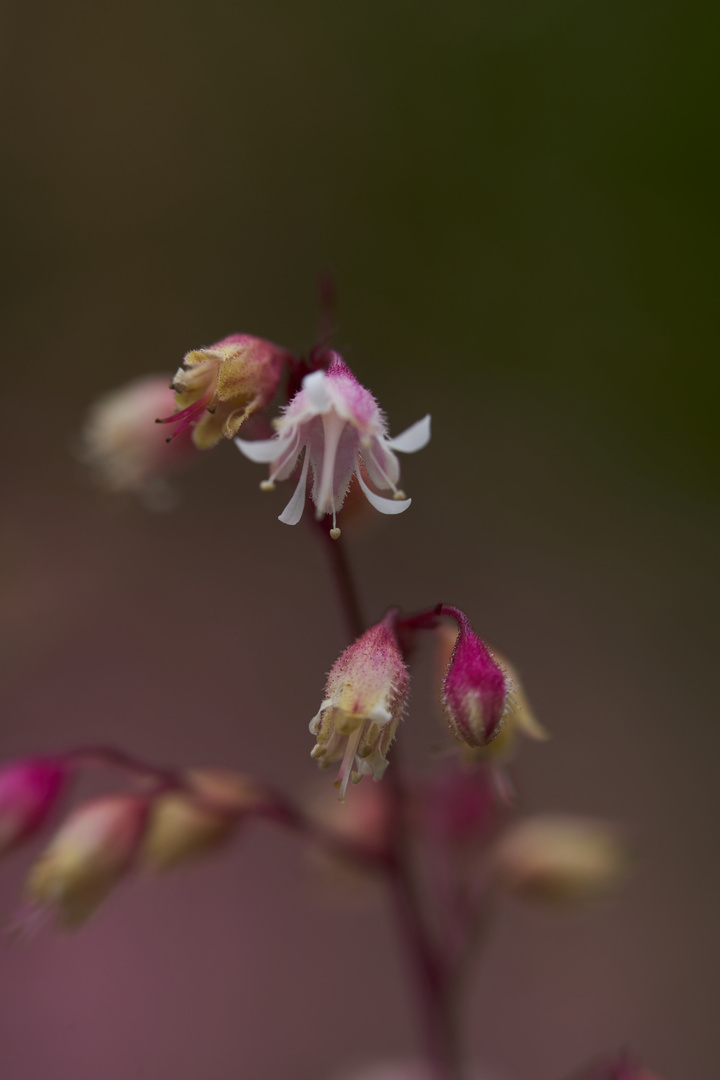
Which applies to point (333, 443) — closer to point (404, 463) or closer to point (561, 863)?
point (561, 863)

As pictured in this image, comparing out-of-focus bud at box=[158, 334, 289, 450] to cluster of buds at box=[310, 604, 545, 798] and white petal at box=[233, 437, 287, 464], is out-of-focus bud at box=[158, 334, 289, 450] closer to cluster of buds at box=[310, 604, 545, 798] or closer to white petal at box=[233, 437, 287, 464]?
white petal at box=[233, 437, 287, 464]

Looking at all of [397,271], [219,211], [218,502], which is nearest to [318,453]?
[218,502]

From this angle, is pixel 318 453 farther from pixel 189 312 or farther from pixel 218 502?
pixel 189 312

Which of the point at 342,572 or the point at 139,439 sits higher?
the point at 139,439

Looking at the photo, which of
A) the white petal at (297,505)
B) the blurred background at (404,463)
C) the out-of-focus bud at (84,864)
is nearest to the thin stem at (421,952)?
the out-of-focus bud at (84,864)

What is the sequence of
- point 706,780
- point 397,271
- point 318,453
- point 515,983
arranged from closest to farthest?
point 318,453
point 515,983
point 706,780
point 397,271

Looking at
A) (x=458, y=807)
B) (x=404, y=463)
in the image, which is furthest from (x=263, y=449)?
(x=404, y=463)
